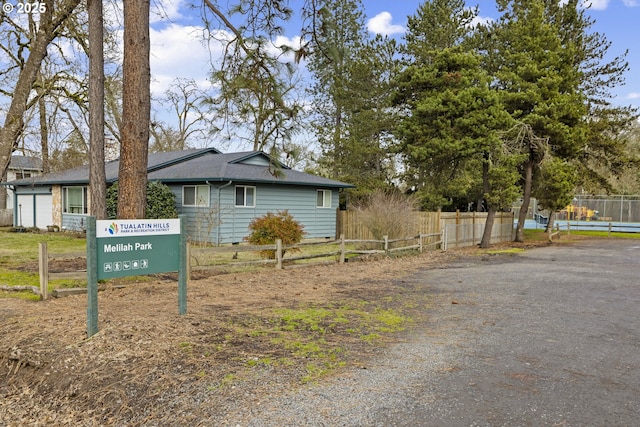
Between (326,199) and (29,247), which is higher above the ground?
(326,199)

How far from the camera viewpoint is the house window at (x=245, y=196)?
61.7ft

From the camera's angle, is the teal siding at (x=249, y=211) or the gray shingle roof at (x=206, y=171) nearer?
the teal siding at (x=249, y=211)

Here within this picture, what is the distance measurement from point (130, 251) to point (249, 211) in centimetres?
1378

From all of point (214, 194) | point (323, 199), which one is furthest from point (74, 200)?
point (323, 199)

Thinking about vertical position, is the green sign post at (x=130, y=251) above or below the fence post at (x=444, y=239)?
above

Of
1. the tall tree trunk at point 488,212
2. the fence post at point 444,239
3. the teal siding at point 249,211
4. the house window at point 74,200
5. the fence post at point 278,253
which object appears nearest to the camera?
the fence post at point 278,253

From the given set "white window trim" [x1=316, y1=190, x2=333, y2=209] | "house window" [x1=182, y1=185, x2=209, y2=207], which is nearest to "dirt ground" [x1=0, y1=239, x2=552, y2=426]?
"house window" [x1=182, y1=185, x2=209, y2=207]

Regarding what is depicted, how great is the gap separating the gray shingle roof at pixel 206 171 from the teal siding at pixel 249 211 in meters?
0.52

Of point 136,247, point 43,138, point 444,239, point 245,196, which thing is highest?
point 43,138

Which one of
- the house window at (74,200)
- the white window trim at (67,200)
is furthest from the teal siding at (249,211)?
the house window at (74,200)

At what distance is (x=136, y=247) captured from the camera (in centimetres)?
542

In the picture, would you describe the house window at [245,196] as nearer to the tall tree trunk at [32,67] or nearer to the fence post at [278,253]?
the fence post at [278,253]

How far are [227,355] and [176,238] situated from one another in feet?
6.36

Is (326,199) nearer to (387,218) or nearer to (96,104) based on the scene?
(387,218)
